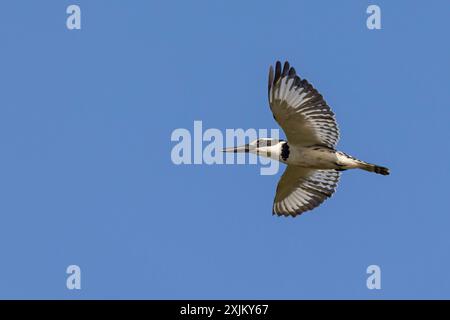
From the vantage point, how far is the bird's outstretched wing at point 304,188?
20.7 m

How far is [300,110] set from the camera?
19453 mm

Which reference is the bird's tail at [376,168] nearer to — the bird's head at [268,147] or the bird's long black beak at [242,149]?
the bird's head at [268,147]

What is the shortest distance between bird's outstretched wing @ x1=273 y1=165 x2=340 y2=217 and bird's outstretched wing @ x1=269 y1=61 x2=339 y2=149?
99 centimetres

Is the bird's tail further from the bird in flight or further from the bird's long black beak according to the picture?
the bird's long black beak

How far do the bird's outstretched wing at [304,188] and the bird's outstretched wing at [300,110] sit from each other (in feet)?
3.25

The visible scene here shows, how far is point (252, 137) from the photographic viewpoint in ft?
66.7

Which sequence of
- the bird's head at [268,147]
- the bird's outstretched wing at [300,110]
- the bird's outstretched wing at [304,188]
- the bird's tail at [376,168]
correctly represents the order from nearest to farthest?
1. the bird's outstretched wing at [300,110]
2. the bird's tail at [376,168]
3. the bird's head at [268,147]
4. the bird's outstretched wing at [304,188]

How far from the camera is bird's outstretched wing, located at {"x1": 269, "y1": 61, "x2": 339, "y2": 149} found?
63.3 feet

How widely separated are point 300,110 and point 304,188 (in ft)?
5.91

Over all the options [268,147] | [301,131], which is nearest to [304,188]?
[268,147]

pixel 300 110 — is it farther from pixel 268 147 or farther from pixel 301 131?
pixel 268 147

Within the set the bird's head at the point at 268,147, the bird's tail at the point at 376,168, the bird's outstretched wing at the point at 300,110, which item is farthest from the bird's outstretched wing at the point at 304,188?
the bird's tail at the point at 376,168

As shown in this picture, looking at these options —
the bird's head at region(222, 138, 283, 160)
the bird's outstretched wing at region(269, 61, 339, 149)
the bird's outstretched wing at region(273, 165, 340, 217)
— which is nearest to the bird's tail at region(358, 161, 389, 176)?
the bird's outstretched wing at region(269, 61, 339, 149)
